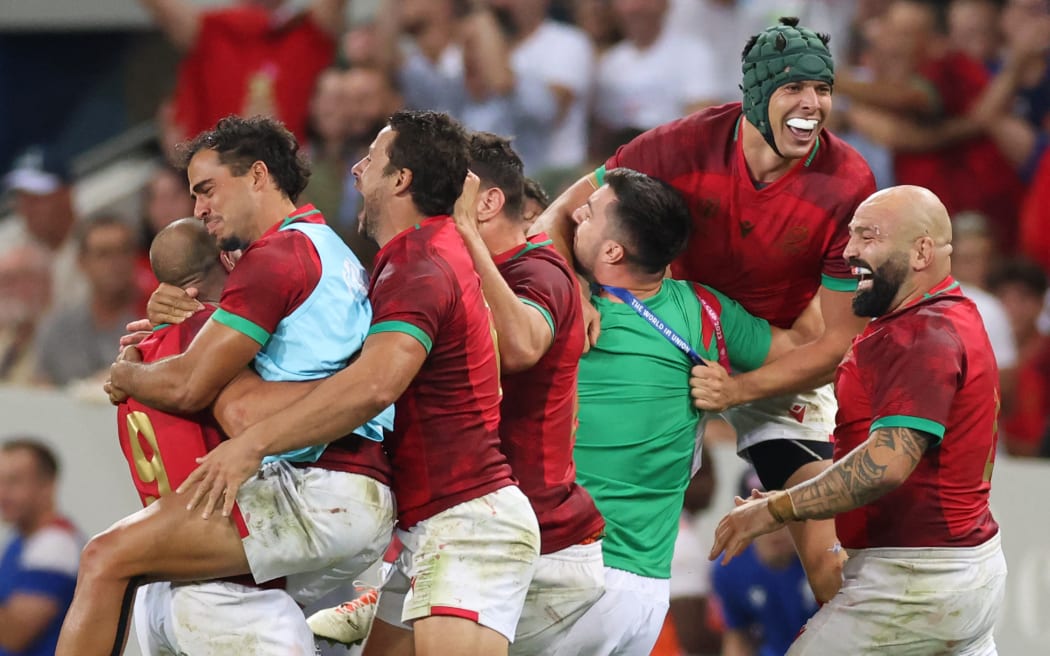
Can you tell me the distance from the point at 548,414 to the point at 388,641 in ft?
2.54

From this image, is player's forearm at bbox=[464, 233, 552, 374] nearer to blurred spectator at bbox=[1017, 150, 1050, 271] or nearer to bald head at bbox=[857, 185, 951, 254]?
bald head at bbox=[857, 185, 951, 254]

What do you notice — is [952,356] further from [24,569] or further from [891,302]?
[24,569]

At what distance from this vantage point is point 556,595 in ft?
14.9

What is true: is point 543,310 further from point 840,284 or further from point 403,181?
point 840,284

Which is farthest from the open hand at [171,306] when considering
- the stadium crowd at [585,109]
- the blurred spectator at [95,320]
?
the blurred spectator at [95,320]

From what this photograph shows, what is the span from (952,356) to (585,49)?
4.77 m

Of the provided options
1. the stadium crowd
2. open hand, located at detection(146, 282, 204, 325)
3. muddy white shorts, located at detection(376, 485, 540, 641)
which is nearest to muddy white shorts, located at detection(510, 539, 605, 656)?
muddy white shorts, located at detection(376, 485, 540, 641)

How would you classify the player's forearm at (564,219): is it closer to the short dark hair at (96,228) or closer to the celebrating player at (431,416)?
the celebrating player at (431,416)

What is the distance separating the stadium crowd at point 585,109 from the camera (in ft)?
25.7

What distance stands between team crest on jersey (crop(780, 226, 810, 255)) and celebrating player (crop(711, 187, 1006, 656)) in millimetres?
442

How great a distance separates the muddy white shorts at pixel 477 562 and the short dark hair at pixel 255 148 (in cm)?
103

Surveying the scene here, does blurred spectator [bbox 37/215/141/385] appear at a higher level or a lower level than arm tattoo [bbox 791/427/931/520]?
higher

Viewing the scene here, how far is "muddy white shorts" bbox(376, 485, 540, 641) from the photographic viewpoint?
4191 mm

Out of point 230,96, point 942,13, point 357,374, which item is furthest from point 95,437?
point 942,13
